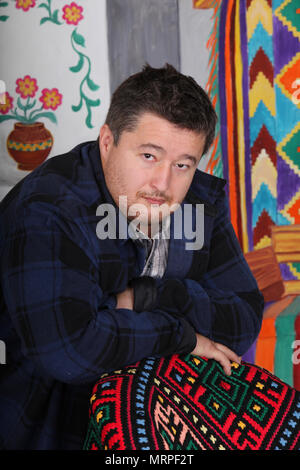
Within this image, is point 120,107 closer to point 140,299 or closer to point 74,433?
point 140,299

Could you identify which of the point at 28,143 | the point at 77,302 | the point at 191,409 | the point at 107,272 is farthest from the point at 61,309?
the point at 28,143

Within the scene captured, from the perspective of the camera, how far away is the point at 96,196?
1414 millimetres

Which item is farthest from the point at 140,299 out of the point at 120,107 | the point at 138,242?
the point at 120,107

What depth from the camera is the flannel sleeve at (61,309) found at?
1.24 m

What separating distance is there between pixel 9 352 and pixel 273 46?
138cm

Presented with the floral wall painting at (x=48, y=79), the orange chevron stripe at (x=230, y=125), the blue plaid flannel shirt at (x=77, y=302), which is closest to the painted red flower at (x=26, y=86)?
the floral wall painting at (x=48, y=79)

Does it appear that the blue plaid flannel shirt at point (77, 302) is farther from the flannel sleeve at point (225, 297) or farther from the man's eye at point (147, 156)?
the man's eye at point (147, 156)

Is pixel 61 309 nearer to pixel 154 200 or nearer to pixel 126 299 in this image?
pixel 126 299

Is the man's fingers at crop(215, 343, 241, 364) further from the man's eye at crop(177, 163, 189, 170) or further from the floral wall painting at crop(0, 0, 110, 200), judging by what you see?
the floral wall painting at crop(0, 0, 110, 200)

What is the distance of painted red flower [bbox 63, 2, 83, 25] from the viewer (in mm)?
2166

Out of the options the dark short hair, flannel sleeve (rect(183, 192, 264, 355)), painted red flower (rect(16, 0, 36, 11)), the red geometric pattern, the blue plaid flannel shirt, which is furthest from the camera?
painted red flower (rect(16, 0, 36, 11))

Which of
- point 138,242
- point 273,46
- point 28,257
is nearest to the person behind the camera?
point 28,257

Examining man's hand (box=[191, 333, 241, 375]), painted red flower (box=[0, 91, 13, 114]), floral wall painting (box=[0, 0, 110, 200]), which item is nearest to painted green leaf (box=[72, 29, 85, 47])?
floral wall painting (box=[0, 0, 110, 200])

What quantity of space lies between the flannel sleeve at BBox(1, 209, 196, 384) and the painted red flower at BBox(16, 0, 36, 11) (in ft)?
3.73
